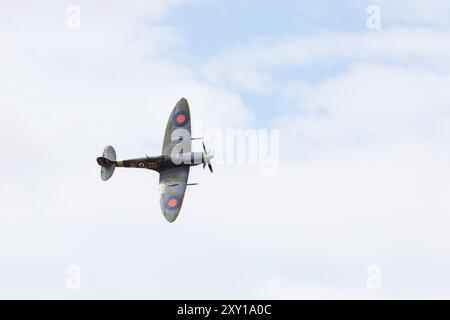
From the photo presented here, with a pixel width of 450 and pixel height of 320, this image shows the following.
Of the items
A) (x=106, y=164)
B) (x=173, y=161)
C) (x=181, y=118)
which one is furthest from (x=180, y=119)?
(x=106, y=164)

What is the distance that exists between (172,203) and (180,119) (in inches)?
402

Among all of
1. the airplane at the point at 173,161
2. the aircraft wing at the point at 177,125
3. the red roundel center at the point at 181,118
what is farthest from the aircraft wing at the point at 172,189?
the red roundel center at the point at 181,118

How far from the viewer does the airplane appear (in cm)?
7069

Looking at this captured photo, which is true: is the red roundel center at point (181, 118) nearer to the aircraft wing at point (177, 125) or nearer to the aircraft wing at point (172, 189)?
the aircraft wing at point (177, 125)

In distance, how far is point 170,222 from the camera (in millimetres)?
68562

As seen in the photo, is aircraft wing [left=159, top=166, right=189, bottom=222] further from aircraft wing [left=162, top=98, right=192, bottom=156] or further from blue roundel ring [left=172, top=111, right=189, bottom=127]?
blue roundel ring [left=172, top=111, right=189, bottom=127]

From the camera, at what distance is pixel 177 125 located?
77.2m

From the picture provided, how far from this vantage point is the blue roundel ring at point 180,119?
253ft

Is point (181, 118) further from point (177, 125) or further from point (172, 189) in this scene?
point (172, 189)

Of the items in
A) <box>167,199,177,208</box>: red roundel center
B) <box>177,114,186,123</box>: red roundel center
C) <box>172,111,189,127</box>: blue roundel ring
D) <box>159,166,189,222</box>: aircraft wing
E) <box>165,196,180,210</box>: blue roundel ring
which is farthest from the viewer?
<box>177,114,186,123</box>: red roundel center

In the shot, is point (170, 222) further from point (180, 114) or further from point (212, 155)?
point (180, 114)

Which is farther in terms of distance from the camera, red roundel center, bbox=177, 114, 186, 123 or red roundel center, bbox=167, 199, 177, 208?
red roundel center, bbox=177, 114, 186, 123

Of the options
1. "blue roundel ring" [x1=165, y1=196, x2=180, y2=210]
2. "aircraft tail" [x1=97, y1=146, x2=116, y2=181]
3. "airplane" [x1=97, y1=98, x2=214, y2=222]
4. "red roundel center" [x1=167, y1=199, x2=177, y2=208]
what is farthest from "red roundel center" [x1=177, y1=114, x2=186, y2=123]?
"red roundel center" [x1=167, y1=199, x2=177, y2=208]
